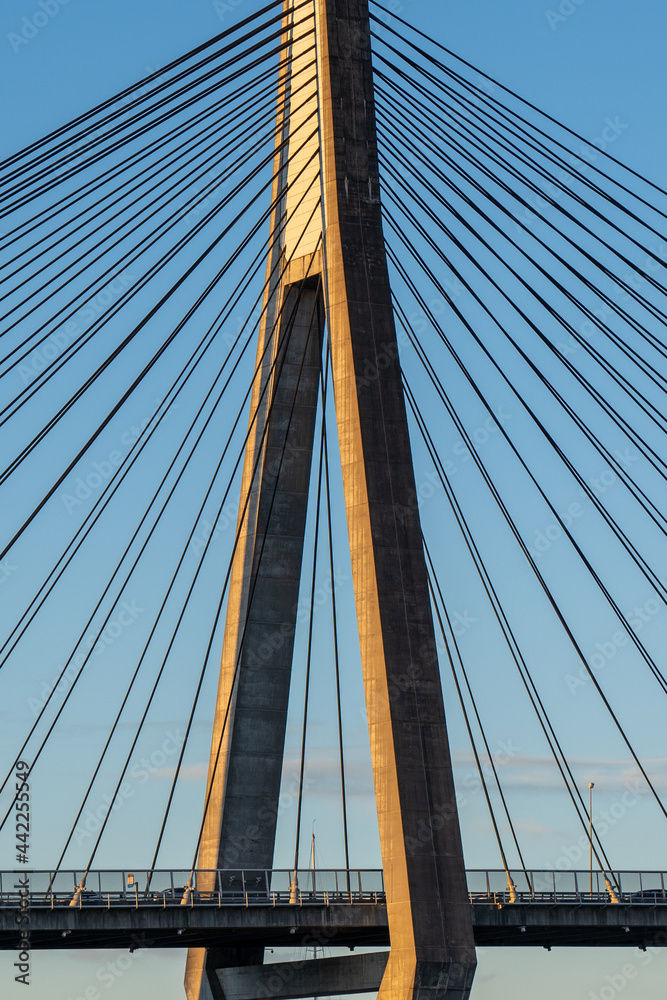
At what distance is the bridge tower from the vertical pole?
0.05m

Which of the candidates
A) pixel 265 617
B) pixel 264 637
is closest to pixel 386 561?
pixel 265 617

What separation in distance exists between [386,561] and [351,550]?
103 centimetres

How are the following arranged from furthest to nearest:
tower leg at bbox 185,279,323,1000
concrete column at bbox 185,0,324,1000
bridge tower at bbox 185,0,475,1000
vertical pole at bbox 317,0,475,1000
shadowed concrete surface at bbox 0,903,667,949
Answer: tower leg at bbox 185,279,323,1000, concrete column at bbox 185,0,324,1000, shadowed concrete surface at bbox 0,903,667,949, bridge tower at bbox 185,0,475,1000, vertical pole at bbox 317,0,475,1000

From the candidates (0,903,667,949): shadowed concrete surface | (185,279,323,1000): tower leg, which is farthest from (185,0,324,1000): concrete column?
(0,903,667,949): shadowed concrete surface

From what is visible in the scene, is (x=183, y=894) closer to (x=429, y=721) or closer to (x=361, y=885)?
(x=361, y=885)

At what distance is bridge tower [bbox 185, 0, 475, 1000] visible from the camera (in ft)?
139

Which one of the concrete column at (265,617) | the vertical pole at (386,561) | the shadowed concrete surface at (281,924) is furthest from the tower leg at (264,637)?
the vertical pole at (386,561)

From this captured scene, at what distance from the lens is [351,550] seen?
44125 mm

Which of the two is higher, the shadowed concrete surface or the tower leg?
the tower leg

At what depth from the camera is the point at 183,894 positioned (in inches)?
1951

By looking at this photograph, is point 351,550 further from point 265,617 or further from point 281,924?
point 281,924

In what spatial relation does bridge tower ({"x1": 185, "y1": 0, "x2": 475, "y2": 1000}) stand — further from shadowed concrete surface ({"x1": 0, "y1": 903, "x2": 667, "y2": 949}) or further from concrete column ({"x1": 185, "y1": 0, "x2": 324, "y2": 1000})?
shadowed concrete surface ({"x1": 0, "y1": 903, "x2": 667, "y2": 949})

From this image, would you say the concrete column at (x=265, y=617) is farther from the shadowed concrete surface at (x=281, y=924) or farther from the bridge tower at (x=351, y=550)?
the shadowed concrete surface at (x=281, y=924)

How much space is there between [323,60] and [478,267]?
731 cm
